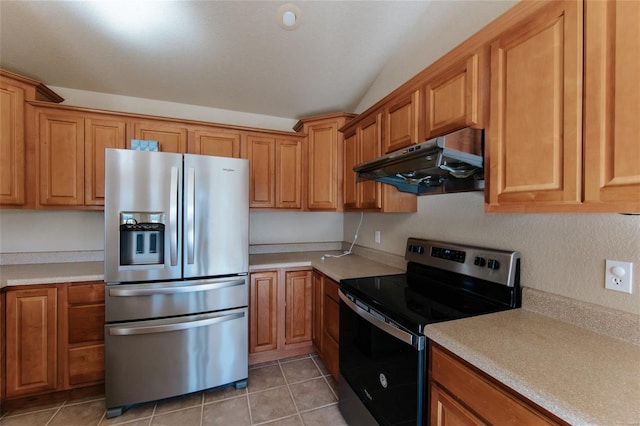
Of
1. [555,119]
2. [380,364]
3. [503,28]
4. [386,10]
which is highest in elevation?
[386,10]

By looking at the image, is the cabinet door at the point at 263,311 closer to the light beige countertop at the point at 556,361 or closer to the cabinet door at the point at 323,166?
the cabinet door at the point at 323,166

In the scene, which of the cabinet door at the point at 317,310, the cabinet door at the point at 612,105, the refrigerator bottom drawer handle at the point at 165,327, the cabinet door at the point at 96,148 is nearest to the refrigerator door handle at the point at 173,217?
the refrigerator bottom drawer handle at the point at 165,327

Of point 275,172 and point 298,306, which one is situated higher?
point 275,172

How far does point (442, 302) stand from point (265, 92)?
240 centimetres

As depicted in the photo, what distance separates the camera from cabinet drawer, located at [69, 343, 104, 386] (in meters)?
1.94

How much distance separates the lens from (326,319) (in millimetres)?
2262

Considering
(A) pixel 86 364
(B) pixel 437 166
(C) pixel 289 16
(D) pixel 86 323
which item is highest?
(C) pixel 289 16

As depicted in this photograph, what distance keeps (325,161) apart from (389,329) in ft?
6.07

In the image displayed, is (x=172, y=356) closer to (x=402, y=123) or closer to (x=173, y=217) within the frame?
(x=173, y=217)

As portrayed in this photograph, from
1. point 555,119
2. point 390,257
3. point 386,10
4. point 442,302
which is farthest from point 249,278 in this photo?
point 386,10

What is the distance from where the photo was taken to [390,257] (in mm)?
2363

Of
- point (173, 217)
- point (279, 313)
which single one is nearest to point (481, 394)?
point (279, 313)

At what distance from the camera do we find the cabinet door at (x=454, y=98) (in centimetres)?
128

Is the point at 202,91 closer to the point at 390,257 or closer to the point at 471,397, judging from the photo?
the point at 390,257
